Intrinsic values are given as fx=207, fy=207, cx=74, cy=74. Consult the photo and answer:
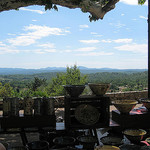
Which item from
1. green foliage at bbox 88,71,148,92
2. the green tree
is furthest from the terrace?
the green tree

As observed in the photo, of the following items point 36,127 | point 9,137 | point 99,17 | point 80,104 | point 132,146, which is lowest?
point 9,137

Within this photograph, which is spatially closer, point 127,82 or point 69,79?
point 69,79

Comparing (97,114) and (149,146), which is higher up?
(97,114)

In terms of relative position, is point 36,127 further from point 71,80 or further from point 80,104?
point 71,80

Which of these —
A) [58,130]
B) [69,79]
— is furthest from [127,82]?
[58,130]

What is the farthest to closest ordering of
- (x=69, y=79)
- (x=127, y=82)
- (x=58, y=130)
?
1. (x=127, y=82)
2. (x=69, y=79)
3. (x=58, y=130)

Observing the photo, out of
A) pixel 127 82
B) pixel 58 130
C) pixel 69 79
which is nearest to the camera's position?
pixel 58 130

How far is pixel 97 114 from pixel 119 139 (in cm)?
46

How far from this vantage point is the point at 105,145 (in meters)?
2.61

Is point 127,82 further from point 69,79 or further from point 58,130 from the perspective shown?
point 58,130

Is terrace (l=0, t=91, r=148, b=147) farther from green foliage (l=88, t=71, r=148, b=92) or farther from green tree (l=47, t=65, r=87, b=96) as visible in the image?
green tree (l=47, t=65, r=87, b=96)

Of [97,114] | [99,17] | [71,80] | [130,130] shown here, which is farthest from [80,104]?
[71,80]

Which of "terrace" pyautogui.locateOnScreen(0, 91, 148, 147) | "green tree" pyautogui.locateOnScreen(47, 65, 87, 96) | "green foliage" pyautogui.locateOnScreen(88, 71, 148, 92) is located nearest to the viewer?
"terrace" pyautogui.locateOnScreen(0, 91, 148, 147)

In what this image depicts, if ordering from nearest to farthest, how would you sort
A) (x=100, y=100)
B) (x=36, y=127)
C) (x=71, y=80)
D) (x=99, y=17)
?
(x=36, y=127)
(x=100, y=100)
(x=99, y=17)
(x=71, y=80)
